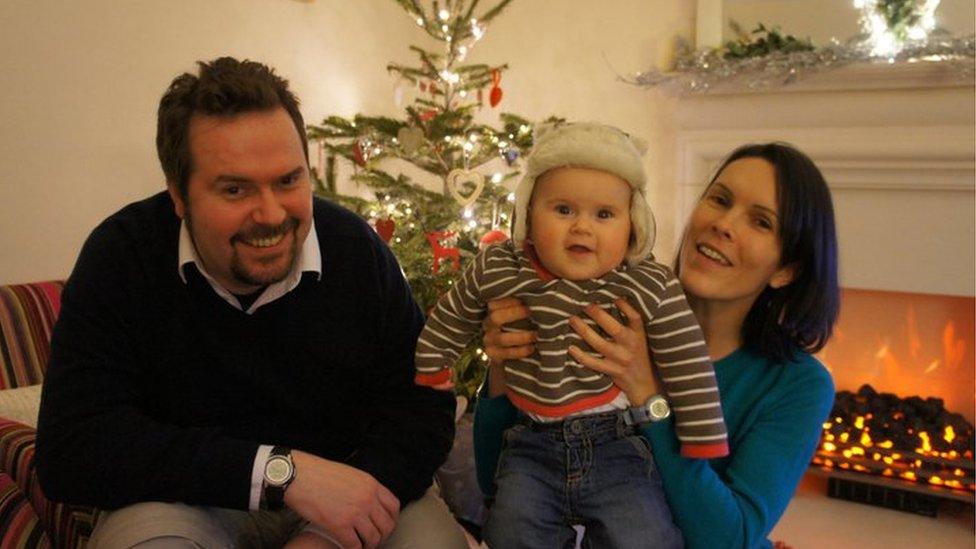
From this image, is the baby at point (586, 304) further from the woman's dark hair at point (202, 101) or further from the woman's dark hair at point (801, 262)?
the woman's dark hair at point (202, 101)

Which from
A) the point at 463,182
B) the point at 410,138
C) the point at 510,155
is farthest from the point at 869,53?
the point at 410,138

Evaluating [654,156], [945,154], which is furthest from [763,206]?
[654,156]

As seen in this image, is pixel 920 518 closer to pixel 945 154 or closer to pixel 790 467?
pixel 945 154

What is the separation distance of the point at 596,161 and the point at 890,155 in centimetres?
214

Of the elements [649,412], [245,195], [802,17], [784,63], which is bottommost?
[649,412]

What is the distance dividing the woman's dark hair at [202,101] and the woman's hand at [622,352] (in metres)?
0.64

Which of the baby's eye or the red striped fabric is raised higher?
the baby's eye

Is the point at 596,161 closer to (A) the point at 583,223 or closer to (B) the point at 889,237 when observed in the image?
(A) the point at 583,223

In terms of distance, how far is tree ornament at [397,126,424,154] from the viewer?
2506 mm

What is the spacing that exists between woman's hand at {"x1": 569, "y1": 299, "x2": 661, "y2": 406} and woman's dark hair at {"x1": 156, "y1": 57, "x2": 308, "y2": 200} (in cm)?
64

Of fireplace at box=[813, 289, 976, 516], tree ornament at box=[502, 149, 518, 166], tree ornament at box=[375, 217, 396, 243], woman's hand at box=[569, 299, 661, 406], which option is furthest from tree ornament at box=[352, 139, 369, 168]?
fireplace at box=[813, 289, 976, 516]

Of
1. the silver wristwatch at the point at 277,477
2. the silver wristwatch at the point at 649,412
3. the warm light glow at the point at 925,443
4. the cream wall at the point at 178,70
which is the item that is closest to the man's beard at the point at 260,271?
the silver wristwatch at the point at 277,477

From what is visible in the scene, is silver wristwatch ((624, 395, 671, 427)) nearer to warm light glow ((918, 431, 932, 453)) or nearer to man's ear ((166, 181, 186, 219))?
man's ear ((166, 181, 186, 219))

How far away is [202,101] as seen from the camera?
4.41 ft
